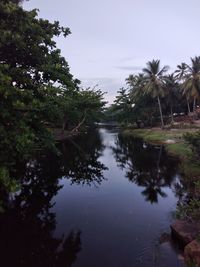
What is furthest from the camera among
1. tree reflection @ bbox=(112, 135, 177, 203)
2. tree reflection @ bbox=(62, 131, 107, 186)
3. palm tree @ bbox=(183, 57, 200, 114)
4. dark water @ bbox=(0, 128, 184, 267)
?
palm tree @ bbox=(183, 57, 200, 114)

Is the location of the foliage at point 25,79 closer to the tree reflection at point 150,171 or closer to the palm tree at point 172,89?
the tree reflection at point 150,171

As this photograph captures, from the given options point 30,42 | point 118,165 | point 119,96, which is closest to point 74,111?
point 118,165

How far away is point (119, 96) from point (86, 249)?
76660 millimetres

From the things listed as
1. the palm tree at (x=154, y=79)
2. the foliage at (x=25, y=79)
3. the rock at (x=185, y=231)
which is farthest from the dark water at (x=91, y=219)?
the palm tree at (x=154, y=79)

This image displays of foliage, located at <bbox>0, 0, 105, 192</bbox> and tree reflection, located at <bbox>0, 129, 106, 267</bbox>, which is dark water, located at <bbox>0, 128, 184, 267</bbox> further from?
foliage, located at <bbox>0, 0, 105, 192</bbox>

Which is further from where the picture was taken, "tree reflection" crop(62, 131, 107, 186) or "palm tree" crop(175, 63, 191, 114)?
"palm tree" crop(175, 63, 191, 114)

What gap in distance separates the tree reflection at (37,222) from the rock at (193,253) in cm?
443

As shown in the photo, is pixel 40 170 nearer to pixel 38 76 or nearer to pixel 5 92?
pixel 38 76

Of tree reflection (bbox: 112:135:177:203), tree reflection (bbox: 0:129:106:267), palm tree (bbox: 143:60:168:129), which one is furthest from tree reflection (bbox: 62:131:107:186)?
palm tree (bbox: 143:60:168:129)

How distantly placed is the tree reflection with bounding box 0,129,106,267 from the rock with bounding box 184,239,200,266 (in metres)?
4.43

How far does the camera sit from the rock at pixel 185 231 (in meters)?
11.4

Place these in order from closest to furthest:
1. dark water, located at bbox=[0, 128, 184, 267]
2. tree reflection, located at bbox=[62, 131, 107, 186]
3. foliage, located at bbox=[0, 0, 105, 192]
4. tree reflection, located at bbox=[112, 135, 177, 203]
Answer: foliage, located at bbox=[0, 0, 105, 192] → dark water, located at bbox=[0, 128, 184, 267] → tree reflection, located at bbox=[112, 135, 177, 203] → tree reflection, located at bbox=[62, 131, 107, 186]

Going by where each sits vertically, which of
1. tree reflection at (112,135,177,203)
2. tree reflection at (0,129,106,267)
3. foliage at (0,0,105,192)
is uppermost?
foliage at (0,0,105,192)

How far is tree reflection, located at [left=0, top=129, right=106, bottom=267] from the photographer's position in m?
11.4
